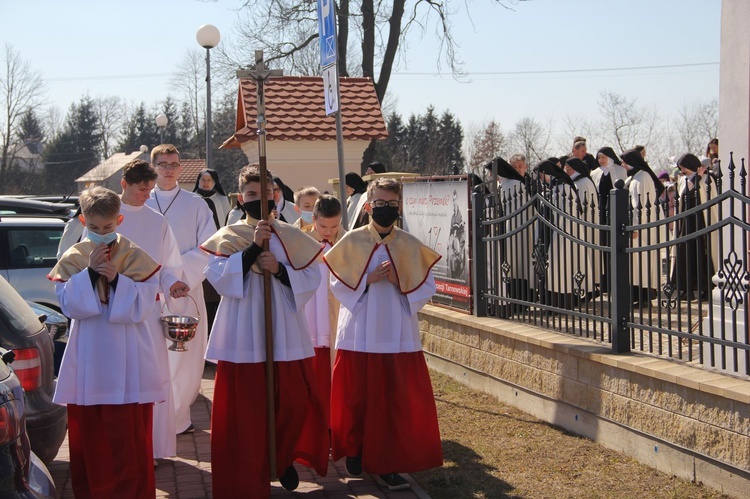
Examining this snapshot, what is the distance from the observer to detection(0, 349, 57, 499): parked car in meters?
3.41

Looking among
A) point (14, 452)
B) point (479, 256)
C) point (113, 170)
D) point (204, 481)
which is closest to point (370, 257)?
point (204, 481)

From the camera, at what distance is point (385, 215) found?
6039mm

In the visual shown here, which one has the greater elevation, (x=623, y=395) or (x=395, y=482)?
(x=623, y=395)

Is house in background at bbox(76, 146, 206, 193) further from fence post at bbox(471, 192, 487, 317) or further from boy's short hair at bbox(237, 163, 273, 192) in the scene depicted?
boy's short hair at bbox(237, 163, 273, 192)

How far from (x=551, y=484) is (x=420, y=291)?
1502 millimetres

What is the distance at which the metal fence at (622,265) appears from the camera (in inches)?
226

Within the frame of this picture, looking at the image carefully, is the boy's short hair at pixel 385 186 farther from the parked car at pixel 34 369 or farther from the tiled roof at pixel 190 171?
the tiled roof at pixel 190 171

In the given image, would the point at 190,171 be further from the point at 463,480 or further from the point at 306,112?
the point at 463,480

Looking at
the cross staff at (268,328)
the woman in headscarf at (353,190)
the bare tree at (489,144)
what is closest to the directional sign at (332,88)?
the cross staff at (268,328)

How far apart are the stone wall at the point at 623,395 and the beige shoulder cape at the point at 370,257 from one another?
5.07ft

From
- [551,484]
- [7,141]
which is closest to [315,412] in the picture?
[551,484]

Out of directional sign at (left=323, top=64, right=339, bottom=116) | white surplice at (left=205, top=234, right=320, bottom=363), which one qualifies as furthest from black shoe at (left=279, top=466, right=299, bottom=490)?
directional sign at (left=323, top=64, right=339, bottom=116)

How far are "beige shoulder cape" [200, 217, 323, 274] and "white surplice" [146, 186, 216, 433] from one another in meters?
1.63

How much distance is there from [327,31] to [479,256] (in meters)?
2.78
